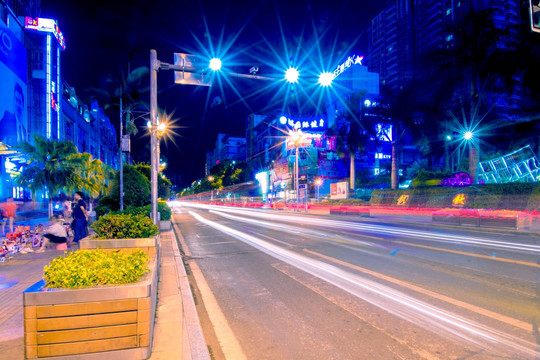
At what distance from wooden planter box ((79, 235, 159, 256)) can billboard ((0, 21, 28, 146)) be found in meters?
33.6

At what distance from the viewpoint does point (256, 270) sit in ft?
26.9

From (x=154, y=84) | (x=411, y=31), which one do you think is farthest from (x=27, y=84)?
(x=411, y=31)

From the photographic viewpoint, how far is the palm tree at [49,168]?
21577 millimetres

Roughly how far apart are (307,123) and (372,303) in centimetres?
7781

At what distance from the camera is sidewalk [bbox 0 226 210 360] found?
3.67 m

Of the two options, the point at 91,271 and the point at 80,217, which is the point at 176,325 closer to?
the point at 91,271

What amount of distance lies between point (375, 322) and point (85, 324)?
147 inches

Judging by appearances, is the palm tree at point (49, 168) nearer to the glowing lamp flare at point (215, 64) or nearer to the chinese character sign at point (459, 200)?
the glowing lamp flare at point (215, 64)

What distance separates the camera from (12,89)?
116 ft

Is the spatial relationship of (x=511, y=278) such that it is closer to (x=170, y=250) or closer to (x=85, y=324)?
(x=85, y=324)

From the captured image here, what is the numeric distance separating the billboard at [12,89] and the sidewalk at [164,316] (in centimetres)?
3246

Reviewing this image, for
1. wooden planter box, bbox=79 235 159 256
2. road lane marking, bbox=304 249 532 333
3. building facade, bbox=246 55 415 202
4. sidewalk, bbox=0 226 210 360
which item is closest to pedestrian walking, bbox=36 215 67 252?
sidewalk, bbox=0 226 210 360

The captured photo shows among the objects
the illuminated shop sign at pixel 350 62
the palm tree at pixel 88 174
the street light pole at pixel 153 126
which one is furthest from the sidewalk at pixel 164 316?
the illuminated shop sign at pixel 350 62

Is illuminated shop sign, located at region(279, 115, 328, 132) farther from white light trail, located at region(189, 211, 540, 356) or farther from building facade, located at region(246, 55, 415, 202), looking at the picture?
white light trail, located at region(189, 211, 540, 356)
